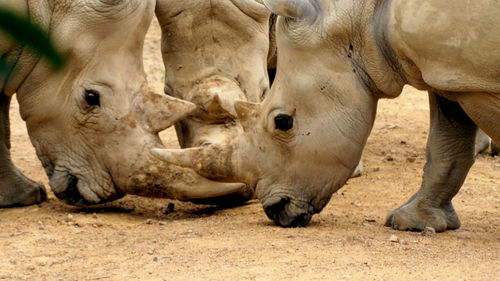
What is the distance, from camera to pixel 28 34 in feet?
1.91

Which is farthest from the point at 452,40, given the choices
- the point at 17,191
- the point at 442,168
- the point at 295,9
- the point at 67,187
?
the point at 17,191

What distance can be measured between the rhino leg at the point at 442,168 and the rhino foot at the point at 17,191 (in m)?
2.37

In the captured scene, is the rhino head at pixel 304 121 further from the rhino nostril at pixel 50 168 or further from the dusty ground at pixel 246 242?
the rhino nostril at pixel 50 168

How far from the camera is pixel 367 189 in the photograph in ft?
19.0

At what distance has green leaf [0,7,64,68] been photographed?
58 cm

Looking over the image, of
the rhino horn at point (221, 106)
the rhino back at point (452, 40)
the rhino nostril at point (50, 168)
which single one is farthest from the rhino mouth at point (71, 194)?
the rhino back at point (452, 40)

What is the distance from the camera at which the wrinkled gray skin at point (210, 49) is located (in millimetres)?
5098

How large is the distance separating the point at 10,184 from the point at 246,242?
2.04 meters

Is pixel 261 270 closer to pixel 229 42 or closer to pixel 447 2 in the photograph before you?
pixel 447 2

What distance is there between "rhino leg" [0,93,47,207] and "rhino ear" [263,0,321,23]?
2225 millimetres

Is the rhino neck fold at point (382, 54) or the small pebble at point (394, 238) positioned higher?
the rhino neck fold at point (382, 54)

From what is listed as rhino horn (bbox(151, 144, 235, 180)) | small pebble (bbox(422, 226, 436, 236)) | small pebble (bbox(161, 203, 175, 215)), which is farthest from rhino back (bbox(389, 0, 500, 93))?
small pebble (bbox(161, 203, 175, 215))

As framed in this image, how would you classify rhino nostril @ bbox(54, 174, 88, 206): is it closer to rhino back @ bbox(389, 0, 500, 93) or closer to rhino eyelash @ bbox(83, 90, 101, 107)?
rhino eyelash @ bbox(83, 90, 101, 107)

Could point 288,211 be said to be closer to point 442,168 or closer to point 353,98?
point 353,98
